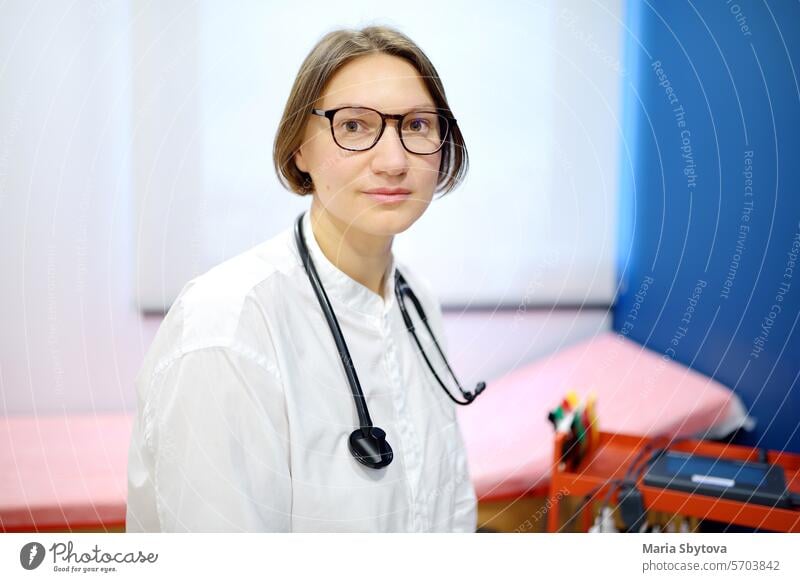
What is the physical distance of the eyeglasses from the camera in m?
0.77

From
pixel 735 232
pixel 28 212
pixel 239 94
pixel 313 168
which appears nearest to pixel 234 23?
pixel 239 94

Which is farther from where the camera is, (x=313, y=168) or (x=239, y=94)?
(x=239, y=94)

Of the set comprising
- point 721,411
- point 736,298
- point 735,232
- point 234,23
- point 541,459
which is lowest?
point 541,459

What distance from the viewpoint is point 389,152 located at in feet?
2.53

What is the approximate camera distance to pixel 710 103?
99 centimetres

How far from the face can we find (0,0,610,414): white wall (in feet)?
0.51

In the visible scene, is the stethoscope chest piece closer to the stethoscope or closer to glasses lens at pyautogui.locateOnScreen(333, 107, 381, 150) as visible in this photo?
the stethoscope

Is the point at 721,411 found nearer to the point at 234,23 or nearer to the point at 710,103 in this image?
the point at 710,103

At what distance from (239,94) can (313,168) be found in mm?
197

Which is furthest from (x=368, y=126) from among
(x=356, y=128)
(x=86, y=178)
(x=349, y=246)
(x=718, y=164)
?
(x=718, y=164)

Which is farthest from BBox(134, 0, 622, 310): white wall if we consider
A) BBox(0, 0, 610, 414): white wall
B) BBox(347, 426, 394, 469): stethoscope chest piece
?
BBox(347, 426, 394, 469): stethoscope chest piece

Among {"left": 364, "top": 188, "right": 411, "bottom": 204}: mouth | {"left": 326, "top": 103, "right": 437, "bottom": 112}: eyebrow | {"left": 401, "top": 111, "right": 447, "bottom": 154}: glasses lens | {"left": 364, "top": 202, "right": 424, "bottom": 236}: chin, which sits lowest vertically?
{"left": 364, "top": 202, "right": 424, "bottom": 236}: chin

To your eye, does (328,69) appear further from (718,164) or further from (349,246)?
(718,164)

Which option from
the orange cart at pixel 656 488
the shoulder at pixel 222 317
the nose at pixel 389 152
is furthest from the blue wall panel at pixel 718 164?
the shoulder at pixel 222 317
